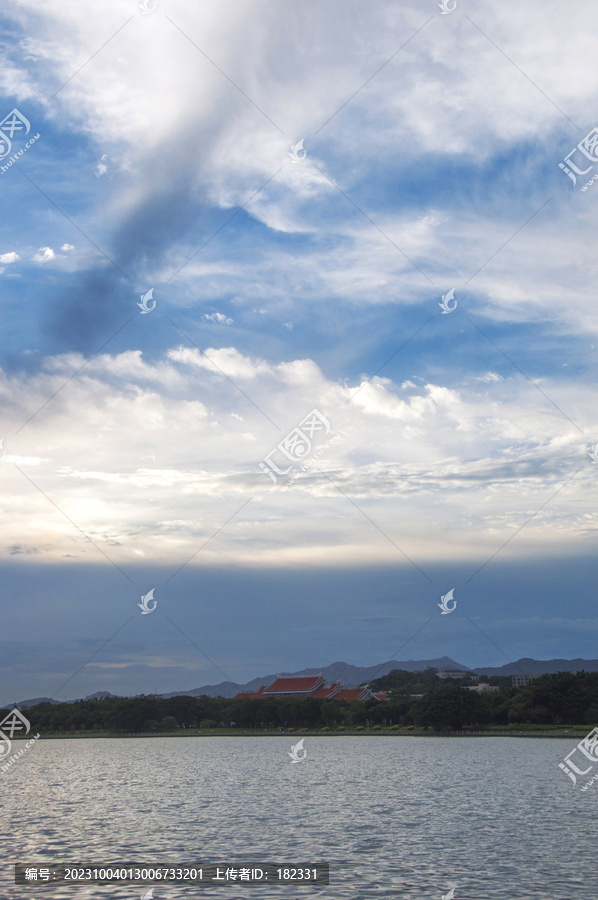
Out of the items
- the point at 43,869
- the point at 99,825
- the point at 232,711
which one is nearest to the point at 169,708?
the point at 232,711

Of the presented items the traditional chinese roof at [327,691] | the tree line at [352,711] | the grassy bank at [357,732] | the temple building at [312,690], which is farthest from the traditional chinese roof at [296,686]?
the grassy bank at [357,732]

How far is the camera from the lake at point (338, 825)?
19391 mm

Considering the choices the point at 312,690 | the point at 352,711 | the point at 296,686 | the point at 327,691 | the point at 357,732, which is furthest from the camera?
the point at 296,686

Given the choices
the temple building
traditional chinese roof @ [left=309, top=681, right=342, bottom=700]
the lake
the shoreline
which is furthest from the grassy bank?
traditional chinese roof @ [left=309, top=681, right=342, bottom=700]

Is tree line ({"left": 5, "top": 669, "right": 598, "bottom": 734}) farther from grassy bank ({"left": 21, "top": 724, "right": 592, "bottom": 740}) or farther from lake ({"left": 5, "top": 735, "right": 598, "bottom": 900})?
lake ({"left": 5, "top": 735, "right": 598, "bottom": 900})

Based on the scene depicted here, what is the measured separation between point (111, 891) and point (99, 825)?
1313 centimetres

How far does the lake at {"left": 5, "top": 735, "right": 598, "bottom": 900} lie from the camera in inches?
763

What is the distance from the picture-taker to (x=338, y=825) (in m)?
29.1

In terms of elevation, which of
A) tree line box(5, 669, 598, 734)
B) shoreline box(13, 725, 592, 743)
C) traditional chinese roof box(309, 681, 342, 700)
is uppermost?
traditional chinese roof box(309, 681, 342, 700)

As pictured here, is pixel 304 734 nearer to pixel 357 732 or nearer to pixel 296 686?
pixel 357 732

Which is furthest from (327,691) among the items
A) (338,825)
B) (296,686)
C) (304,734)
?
(338,825)

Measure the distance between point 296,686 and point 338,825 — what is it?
137638mm

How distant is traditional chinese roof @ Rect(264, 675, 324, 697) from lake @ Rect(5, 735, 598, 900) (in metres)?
101

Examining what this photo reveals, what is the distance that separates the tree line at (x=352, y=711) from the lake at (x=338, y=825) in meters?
31.5
